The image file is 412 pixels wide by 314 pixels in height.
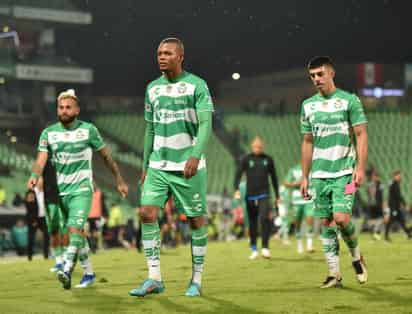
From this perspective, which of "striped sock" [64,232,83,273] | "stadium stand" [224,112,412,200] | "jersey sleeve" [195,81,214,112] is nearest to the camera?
"jersey sleeve" [195,81,214,112]

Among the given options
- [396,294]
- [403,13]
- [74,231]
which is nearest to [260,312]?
[396,294]

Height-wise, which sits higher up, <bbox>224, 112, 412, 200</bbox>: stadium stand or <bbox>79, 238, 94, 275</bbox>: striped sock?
<bbox>224, 112, 412, 200</bbox>: stadium stand

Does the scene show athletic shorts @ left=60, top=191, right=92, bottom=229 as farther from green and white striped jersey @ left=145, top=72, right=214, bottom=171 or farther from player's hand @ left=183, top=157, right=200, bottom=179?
player's hand @ left=183, top=157, right=200, bottom=179

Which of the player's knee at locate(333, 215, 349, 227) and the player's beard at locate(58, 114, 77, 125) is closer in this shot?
the player's knee at locate(333, 215, 349, 227)

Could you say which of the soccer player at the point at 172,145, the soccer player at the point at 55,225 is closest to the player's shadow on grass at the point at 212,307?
the soccer player at the point at 172,145

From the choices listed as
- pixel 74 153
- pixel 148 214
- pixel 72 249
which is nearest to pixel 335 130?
pixel 148 214

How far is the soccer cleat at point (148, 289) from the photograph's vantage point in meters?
7.39

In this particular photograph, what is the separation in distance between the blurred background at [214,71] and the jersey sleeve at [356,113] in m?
12.3

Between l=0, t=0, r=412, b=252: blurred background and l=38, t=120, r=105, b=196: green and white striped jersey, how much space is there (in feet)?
37.7

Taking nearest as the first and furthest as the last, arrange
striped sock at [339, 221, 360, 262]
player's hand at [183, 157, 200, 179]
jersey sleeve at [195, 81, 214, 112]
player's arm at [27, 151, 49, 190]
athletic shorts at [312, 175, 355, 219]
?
player's hand at [183, 157, 200, 179] → jersey sleeve at [195, 81, 214, 112] → athletic shorts at [312, 175, 355, 219] → striped sock at [339, 221, 360, 262] → player's arm at [27, 151, 49, 190]

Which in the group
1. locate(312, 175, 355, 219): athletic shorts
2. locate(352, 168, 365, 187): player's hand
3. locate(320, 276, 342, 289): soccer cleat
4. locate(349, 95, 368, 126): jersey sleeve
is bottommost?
locate(320, 276, 342, 289): soccer cleat

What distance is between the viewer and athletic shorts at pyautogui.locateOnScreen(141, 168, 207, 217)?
747cm

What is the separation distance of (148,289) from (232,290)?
112 cm

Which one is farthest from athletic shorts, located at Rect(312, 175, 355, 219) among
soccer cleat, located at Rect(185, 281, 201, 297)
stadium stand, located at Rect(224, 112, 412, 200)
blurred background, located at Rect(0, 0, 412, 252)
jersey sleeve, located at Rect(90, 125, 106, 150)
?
stadium stand, located at Rect(224, 112, 412, 200)
